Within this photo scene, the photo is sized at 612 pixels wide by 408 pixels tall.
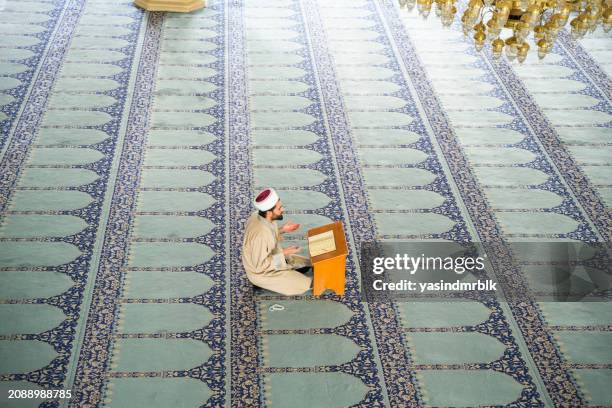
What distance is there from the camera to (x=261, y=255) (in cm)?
505

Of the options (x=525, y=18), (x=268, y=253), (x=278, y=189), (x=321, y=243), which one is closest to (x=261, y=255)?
(x=268, y=253)

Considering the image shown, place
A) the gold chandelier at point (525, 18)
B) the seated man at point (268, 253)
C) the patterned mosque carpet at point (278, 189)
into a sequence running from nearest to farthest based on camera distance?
1. the gold chandelier at point (525, 18)
2. the patterned mosque carpet at point (278, 189)
3. the seated man at point (268, 253)

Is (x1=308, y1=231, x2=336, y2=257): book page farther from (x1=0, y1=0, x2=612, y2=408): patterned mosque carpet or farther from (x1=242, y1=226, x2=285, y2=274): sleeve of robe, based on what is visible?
(x1=0, y1=0, x2=612, y2=408): patterned mosque carpet

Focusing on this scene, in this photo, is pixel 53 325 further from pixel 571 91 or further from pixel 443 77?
pixel 571 91

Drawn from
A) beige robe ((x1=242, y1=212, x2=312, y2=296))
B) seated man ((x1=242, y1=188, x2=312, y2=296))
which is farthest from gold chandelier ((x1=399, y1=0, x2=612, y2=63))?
beige robe ((x1=242, y1=212, x2=312, y2=296))

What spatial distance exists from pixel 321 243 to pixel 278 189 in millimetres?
1112

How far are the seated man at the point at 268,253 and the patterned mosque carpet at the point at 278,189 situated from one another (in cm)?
10

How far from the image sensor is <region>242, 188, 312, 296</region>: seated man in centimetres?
502

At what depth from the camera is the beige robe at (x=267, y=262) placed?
5.04m

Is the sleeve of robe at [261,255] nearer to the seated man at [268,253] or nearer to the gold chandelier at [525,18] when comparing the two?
the seated man at [268,253]

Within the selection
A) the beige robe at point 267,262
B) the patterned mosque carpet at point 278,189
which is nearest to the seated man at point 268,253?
the beige robe at point 267,262

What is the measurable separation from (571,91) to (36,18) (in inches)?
203

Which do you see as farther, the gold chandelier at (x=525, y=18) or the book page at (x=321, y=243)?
the book page at (x=321, y=243)

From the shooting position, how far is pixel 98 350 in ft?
15.5
